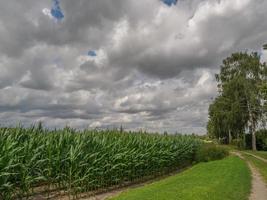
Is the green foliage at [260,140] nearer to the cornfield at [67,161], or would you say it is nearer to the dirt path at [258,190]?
the cornfield at [67,161]

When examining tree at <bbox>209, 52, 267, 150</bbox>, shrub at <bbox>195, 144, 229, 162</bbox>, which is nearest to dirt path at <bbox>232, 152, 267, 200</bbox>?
shrub at <bbox>195, 144, 229, 162</bbox>

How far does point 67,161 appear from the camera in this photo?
42.4 feet

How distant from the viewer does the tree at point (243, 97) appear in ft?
152

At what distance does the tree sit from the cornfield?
2819 centimetres

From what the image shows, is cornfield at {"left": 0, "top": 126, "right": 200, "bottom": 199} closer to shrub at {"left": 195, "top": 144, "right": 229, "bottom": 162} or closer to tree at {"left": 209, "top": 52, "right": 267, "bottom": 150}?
shrub at {"left": 195, "top": 144, "right": 229, "bottom": 162}

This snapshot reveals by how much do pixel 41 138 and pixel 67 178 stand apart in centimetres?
215

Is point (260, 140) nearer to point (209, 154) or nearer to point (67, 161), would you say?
point (209, 154)

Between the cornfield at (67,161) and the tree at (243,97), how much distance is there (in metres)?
28.2

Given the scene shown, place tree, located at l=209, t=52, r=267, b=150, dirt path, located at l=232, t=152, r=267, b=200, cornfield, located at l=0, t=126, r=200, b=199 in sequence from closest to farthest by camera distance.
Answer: cornfield, located at l=0, t=126, r=200, b=199
dirt path, located at l=232, t=152, r=267, b=200
tree, located at l=209, t=52, r=267, b=150

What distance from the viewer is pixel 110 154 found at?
1616cm

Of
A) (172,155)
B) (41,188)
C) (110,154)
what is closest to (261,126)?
(172,155)

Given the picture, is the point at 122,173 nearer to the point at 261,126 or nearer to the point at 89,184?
the point at 89,184

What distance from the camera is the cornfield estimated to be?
10234 millimetres

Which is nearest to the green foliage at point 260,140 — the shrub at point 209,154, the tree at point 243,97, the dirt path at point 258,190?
the tree at point 243,97
